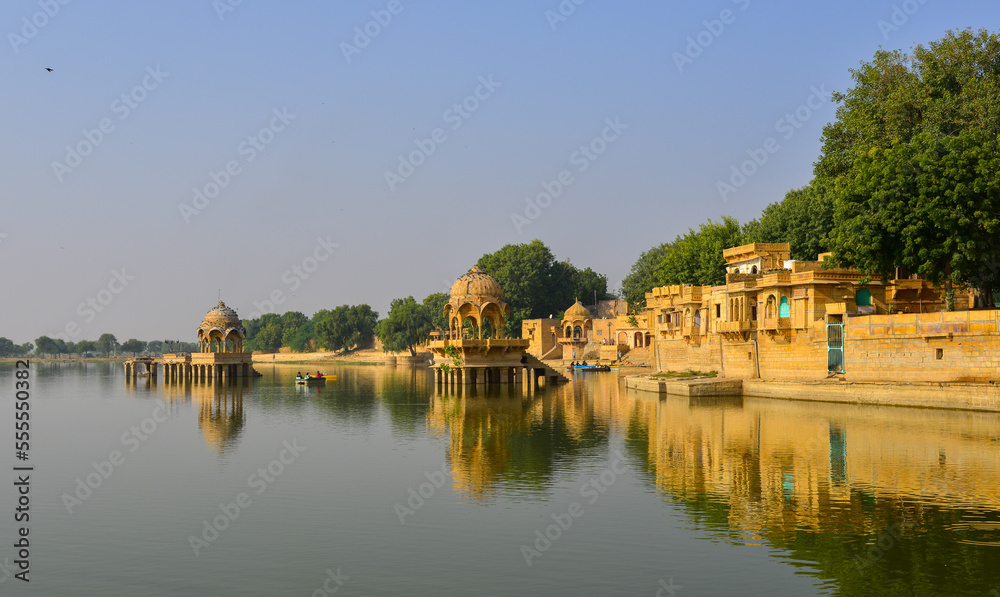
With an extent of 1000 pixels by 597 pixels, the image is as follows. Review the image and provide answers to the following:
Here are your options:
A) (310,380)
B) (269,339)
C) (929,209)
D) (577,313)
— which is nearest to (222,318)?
(310,380)

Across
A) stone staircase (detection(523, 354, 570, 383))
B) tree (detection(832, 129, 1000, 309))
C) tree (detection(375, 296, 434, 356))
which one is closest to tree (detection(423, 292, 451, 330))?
tree (detection(375, 296, 434, 356))

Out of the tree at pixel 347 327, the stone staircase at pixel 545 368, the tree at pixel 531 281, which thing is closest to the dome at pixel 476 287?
the stone staircase at pixel 545 368

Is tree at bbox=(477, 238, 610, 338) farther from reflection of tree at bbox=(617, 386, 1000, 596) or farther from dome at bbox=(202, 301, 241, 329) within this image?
reflection of tree at bbox=(617, 386, 1000, 596)

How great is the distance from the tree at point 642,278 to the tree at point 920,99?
36.5 metres

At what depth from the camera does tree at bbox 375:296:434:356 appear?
399 feet

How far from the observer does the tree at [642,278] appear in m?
87.8

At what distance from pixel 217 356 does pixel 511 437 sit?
179 ft

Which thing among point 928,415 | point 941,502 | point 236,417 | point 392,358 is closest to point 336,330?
point 392,358

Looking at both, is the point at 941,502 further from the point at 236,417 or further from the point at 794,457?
the point at 236,417

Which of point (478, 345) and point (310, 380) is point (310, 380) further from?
point (478, 345)

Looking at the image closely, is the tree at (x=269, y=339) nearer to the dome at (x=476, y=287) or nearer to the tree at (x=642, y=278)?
the tree at (x=642, y=278)

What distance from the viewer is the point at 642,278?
9119 centimetres

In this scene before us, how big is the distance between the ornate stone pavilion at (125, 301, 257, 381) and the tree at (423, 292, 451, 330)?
38777mm

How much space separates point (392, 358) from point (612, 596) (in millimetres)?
116170
